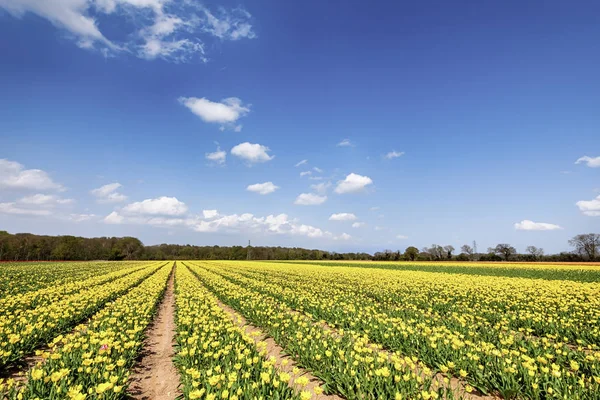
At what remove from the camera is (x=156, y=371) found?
709 cm

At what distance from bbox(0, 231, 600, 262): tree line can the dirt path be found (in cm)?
9543

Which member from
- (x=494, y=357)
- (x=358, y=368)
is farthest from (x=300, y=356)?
(x=494, y=357)

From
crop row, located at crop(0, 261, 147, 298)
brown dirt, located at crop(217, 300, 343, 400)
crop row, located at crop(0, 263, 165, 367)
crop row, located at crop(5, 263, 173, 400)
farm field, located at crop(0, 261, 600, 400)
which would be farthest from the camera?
crop row, located at crop(0, 261, 147, 298)

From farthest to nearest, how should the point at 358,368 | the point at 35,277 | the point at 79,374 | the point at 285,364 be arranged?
the point at 35,277
the point at 358,368
the point at 79,374
the point at 285,364

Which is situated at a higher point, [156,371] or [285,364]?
[285,364]

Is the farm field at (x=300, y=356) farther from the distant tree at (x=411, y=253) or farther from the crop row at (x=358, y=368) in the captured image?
the distant tree at (x=411, y=253)

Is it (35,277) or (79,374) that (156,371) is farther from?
(35,277)

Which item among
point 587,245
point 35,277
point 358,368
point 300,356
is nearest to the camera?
point 358,368

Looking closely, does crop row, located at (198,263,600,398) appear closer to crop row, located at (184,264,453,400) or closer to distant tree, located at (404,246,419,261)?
crop row, located at (184,264,453,400)

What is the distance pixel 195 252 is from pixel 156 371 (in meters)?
126

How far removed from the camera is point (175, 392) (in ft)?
19.6

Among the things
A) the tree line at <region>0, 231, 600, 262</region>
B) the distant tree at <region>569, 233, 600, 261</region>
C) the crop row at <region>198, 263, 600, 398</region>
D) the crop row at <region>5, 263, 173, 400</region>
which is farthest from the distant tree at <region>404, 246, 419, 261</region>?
the crop row at <region>5, 263, 173, 400</region>

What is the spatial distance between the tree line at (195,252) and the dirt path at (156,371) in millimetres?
95428

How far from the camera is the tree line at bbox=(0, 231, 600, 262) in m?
92.2
